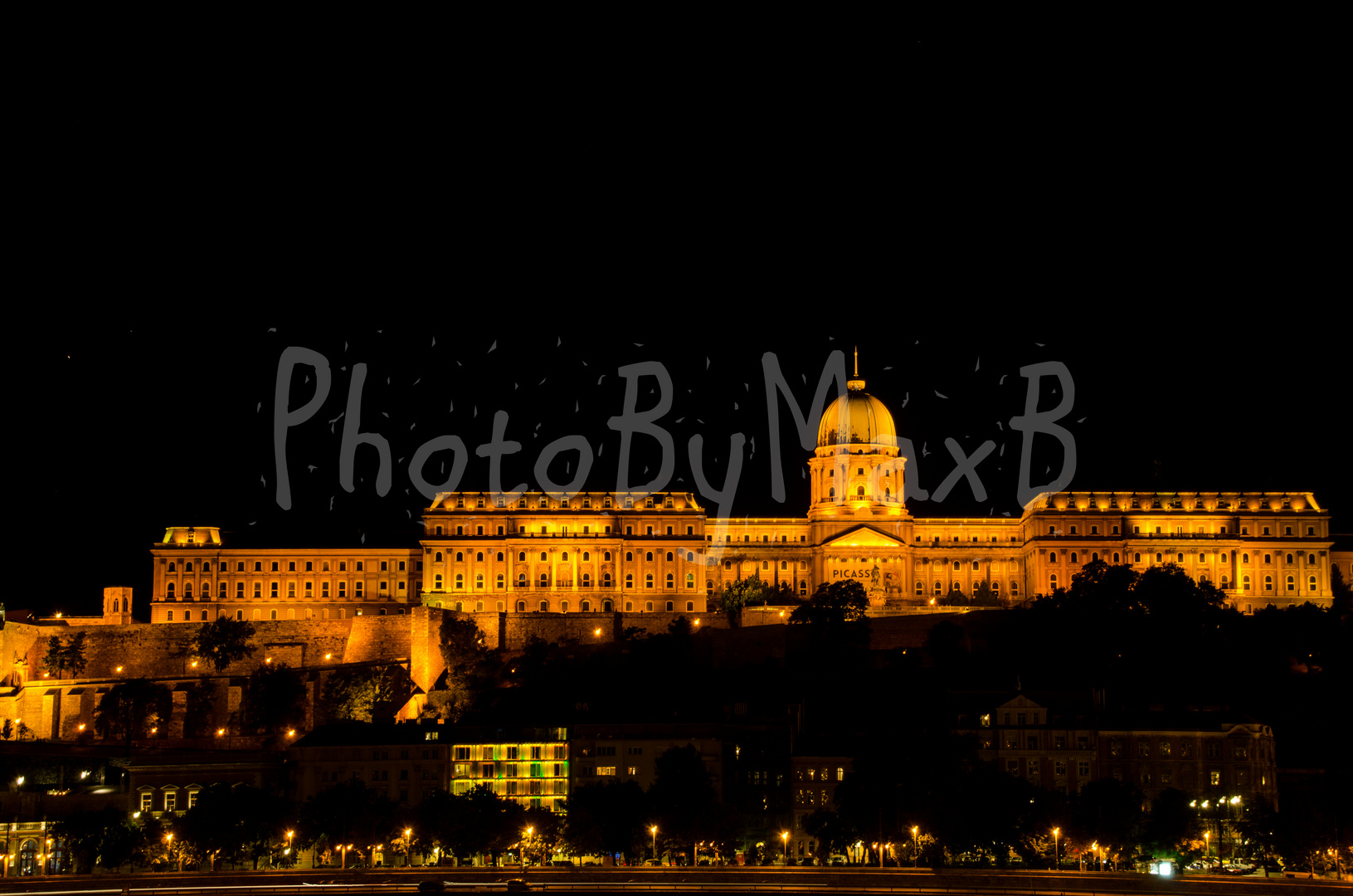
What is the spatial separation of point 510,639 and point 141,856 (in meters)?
35.4

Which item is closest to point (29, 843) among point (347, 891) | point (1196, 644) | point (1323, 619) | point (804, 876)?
point (347, 891)

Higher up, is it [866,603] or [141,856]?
[866,603]

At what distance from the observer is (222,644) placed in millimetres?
101188

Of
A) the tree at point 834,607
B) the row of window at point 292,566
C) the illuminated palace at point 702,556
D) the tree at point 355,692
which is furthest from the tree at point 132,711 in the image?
the tree at point 834,607

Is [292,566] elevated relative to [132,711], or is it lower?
elevated

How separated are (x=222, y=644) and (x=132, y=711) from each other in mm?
9824

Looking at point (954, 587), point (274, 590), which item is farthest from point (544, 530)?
point (954, 587)

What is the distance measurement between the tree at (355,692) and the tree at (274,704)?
1.44m

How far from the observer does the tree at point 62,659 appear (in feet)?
323

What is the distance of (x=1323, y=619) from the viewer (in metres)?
98.3

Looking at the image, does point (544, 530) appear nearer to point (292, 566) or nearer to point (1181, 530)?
A: point (292, 566)

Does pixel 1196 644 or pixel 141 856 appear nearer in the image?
pixel 141 856

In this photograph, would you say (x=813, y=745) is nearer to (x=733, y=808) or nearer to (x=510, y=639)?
(x=733, y=808)

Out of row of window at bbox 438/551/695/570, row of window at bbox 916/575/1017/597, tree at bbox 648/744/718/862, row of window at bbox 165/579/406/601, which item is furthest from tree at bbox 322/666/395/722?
row of window at bbox 916/575/1017/597
